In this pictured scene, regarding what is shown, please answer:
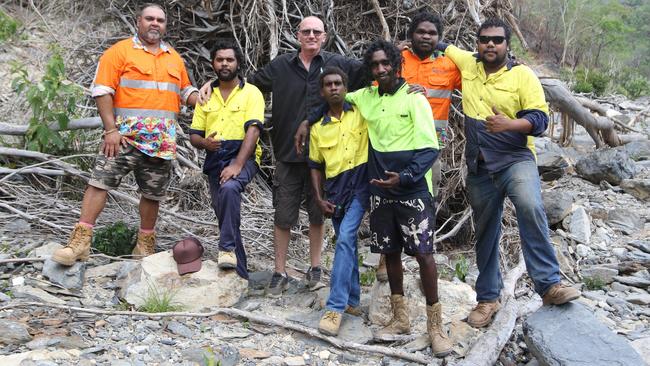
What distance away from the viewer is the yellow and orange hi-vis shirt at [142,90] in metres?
4.35

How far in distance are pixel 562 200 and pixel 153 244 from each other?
4842 millimetres

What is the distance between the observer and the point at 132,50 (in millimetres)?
4398

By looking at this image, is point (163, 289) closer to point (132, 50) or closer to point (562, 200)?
point (132, 50)

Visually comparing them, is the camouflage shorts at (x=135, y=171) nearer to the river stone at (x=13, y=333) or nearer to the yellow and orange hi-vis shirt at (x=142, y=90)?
the yellow and orange hi-vis shirt at (x=142, y=90)

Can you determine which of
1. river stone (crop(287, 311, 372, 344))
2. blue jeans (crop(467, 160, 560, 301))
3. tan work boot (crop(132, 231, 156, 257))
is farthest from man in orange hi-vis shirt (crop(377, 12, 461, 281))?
tan work boot (crop(132, 231, 156, 257))

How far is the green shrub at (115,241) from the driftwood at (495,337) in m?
2.83

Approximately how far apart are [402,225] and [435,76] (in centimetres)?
116

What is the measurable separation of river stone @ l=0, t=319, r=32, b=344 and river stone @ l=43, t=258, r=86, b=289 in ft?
2.41

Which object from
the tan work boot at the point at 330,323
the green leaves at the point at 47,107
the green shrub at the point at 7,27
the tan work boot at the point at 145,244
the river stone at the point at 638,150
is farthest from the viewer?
the river stone at the point at 638,150

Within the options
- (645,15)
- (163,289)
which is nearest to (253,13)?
(163,289)

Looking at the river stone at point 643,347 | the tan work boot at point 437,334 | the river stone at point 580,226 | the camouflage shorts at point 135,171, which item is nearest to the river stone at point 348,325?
the tan work boot at point 437,334

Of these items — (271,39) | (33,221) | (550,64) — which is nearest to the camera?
(33,221)

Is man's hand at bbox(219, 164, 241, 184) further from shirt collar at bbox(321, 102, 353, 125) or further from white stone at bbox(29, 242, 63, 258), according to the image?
white stone at bbox(29, 242, 63, 258)

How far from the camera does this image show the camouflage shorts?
443cm
